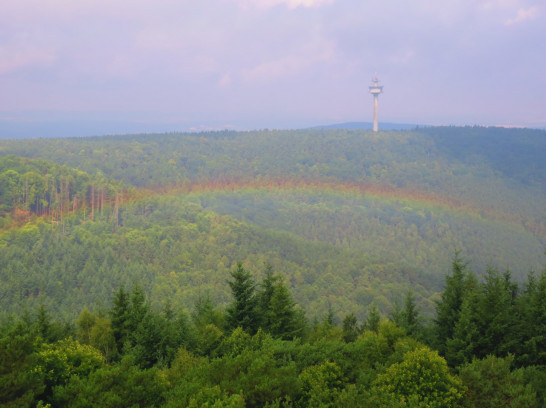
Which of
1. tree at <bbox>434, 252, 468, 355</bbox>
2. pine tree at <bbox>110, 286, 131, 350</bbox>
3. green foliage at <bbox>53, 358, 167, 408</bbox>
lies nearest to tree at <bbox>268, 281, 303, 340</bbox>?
tree at <bbox>434, 252, 468, 355</bbox>

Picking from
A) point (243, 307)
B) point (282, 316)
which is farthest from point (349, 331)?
point (243, 307)

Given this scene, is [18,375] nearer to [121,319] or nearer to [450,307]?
[121,319]

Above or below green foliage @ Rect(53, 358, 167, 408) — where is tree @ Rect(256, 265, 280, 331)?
below

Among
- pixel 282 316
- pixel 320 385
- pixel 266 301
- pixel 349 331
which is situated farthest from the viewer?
pixel 349 331

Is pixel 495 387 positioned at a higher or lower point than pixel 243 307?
higher

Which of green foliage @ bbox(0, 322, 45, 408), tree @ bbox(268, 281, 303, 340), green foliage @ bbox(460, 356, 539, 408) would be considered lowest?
tree @ bbox(268, 281, 303, 340)

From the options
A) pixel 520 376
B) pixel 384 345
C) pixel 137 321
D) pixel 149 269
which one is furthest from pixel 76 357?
pixel 149 269

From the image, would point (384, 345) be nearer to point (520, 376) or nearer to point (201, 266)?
point (520, 376)

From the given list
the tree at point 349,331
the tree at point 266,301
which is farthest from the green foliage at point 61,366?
the tree at point 349,331

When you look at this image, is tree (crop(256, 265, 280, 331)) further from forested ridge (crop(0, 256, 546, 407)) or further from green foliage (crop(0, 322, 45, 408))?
green foliage (crop(0, 322, 45, 408))
